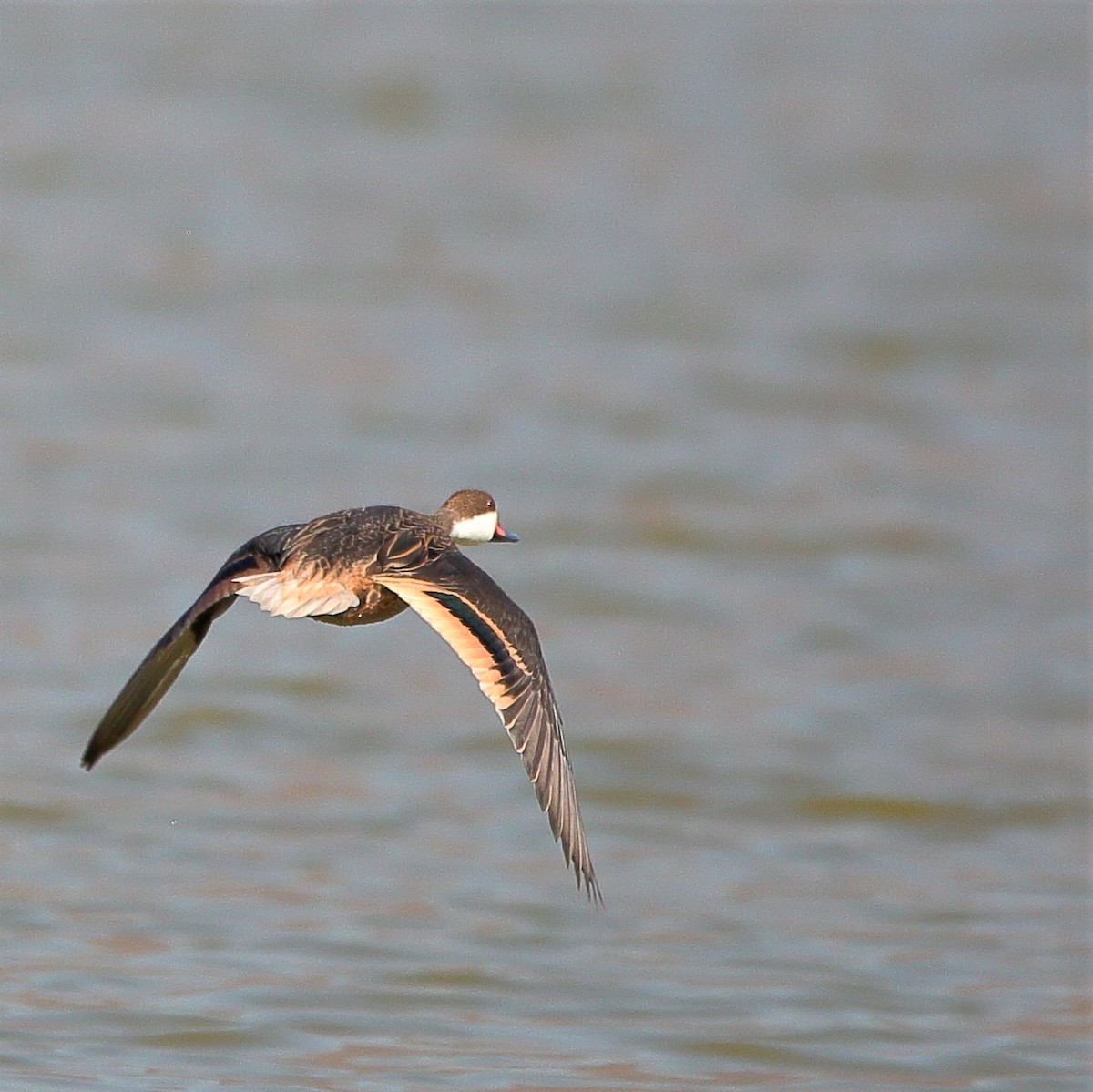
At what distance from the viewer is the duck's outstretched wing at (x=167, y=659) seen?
19.6ft

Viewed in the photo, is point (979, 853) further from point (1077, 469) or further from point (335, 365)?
point (335, 365)

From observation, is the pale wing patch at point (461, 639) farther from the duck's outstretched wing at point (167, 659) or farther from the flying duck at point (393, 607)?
the duck's outstretched wing at point (167, 659)

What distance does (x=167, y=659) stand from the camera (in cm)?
612

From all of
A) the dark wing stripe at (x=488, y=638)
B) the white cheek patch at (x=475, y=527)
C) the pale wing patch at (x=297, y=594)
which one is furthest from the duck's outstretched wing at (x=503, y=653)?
the white cheek patch at (x=475, y=527)

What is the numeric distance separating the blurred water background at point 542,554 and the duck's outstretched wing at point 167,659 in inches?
38.2

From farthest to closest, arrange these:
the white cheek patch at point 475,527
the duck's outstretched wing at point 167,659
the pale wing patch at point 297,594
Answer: the white cheek patch at point 475,527 < the duck's outstretched wing at point 167,659 < the pale wing patch at point 297,594

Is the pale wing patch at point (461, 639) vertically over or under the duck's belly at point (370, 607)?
under

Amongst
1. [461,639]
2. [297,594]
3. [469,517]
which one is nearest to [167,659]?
[297,594]

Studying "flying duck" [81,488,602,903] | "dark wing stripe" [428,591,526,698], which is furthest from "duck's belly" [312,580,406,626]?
"dark wing stripe" [428,591,526,698]

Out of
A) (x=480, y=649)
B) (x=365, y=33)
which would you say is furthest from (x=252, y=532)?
(x=365, y=33)

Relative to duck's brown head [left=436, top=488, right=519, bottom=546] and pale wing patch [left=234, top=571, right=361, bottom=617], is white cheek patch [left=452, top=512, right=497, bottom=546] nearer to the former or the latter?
duck's brown head [left=436, top=488, right=519, bottom=546]

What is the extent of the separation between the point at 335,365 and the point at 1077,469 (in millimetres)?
4756

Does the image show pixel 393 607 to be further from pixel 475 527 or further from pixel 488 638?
pixel 475 527

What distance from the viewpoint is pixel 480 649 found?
5.73 meters
